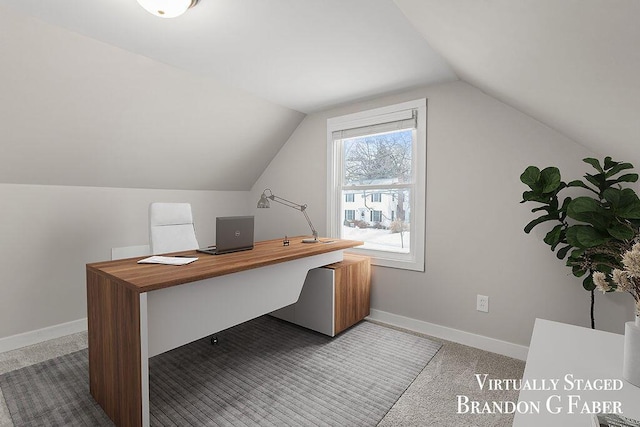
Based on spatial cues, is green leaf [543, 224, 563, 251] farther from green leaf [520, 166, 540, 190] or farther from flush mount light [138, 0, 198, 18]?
flush mount light [138, 0, 198, 18]

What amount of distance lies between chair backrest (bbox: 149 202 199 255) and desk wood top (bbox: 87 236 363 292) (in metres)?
0.44

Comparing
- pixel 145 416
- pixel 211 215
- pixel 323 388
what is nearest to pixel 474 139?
pixel 323 388

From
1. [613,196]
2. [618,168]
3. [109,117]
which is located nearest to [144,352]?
[109,117]

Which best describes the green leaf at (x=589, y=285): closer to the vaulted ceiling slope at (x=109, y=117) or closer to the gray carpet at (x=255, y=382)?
the gray carpet at (x=255, y=382)

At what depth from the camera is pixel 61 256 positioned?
2.70 m

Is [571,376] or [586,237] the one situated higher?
[586,237]

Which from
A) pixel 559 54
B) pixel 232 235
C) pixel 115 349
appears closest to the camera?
pixel 559 54

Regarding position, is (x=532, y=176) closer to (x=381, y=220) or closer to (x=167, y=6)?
(x=381, y=220)

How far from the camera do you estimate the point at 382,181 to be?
3146 millimetres

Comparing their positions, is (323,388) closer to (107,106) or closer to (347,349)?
(347,349)

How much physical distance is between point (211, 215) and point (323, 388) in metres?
2.64

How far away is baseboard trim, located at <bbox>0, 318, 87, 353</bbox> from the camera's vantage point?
95.3 inches

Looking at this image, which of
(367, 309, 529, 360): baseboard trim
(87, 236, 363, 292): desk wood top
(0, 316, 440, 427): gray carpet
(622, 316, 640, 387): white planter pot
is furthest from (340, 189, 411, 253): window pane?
(622, 316, 640, 387): white planter pot

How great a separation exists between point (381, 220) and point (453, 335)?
124 cm
